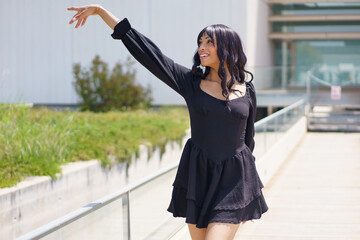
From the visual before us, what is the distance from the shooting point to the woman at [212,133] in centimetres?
302

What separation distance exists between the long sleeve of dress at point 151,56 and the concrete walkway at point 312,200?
2.11m

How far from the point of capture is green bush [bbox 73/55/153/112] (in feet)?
69.4

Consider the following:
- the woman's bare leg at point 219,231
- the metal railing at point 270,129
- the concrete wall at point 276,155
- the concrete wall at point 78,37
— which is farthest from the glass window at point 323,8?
the woman's bare leg at point 219,231

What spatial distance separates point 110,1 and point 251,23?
20.4ft

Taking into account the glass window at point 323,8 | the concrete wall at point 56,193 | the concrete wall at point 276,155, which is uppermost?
the glass window at point 323,8

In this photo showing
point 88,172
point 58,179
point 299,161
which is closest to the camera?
point 58,179

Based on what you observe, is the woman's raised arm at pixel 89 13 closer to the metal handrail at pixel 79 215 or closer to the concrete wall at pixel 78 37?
the metal handrail at pixel 79 215

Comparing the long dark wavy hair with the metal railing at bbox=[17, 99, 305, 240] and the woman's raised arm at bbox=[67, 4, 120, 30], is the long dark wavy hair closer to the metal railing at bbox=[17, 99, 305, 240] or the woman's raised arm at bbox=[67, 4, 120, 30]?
the woman's raised arm at bbox=[67, 4, 120, 30]

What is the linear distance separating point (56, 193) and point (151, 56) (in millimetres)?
5974

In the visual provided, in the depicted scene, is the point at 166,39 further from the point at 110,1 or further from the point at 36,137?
the point at 36,137

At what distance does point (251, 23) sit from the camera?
82.0ft

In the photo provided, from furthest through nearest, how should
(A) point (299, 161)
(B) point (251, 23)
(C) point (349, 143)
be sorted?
(B) point (251, 23) → (C) point (349, 143) → (A) point (299, 161)

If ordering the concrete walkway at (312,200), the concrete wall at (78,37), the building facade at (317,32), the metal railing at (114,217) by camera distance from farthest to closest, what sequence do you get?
1. the building facade at (317,32)
2. the concrete wall at (78,37)
3. the concrete walkway at (312,200)
4. the metal railing at (114,217)

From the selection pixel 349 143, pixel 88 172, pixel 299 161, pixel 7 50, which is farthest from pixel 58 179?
pixel 7 50
